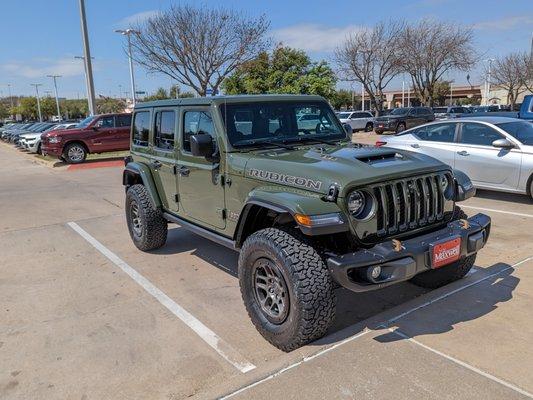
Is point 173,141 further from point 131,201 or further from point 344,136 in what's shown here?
point 344,136

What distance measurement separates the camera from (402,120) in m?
27.9

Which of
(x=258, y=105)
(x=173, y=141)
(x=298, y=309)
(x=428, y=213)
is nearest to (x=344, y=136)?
(x=258, y=105)

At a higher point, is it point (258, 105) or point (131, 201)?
point (258, 105)

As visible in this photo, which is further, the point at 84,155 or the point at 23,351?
the point at 84,155

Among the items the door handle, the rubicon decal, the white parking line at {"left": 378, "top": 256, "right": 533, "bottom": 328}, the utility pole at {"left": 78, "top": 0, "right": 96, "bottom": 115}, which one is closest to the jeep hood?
the rubicon decal

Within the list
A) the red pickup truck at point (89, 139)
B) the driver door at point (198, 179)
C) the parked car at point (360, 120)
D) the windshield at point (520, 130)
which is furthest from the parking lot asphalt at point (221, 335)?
the parked car at point (360, 120)

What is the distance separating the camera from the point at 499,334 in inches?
135

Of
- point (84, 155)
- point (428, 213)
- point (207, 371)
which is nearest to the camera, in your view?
point (207, 371)

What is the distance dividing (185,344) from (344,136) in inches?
102

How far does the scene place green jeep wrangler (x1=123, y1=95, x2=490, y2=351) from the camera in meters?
3.18

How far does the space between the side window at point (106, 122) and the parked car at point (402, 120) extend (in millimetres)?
16280

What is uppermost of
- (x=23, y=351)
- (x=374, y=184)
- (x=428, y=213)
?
(x=374, y=184)

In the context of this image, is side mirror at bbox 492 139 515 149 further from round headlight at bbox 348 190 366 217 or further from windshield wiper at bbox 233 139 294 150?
round headlight at bbox 348 190 366 217

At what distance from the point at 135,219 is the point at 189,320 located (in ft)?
8.05
